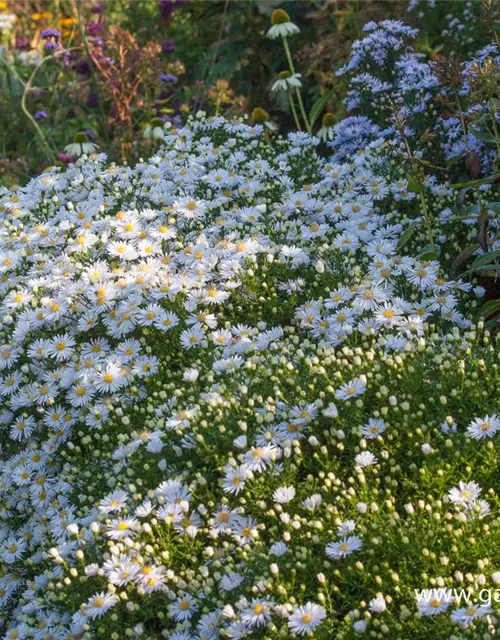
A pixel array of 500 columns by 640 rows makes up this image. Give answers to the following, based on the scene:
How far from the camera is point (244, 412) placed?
2986 millimetres

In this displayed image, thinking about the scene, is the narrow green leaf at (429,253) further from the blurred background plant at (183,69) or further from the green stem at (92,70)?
the green stem at (92,70)

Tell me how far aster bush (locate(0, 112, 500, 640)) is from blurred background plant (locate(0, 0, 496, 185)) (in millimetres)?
1820

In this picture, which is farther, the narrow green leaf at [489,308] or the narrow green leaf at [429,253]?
the narrow green leaf at [429,253]

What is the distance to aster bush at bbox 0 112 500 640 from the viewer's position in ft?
8.32

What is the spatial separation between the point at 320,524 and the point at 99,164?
274 cm

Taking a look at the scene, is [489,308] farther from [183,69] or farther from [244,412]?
[183,69]

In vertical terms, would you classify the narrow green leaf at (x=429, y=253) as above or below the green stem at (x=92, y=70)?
below

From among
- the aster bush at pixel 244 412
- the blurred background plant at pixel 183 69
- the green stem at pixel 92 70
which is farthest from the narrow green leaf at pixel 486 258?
the green stem at pixel 92 70

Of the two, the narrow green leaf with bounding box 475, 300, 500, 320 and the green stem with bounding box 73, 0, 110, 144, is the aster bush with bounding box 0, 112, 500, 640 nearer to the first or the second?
the narrow green leaf with bounding box 475, 300, 500, 320

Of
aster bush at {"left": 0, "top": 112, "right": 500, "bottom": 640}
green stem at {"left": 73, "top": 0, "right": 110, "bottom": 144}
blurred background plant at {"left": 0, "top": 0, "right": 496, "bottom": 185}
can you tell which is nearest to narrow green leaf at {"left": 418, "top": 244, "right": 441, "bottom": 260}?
aster bush at {"left": 0, "top": 112, "right": 500, "bottom": 640}

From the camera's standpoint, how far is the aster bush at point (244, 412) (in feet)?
8.32

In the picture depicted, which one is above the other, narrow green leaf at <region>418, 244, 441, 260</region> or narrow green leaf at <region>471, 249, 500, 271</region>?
narrow green leaf at <region>418, 244, 441, 260</region>

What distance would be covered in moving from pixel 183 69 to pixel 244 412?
168 inches

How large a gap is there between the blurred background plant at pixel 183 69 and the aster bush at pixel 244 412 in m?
1.82
